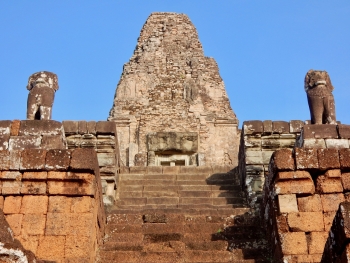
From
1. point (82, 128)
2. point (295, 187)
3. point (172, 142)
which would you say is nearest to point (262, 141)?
point (82, 128)

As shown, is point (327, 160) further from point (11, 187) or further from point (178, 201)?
point (11, 187)

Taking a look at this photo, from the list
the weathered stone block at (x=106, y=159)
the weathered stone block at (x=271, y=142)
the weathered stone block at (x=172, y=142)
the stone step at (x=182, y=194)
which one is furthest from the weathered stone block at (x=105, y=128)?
the weathered stone block at (x=172, y=142)

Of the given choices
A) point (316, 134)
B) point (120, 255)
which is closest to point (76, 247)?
point (120, 255)

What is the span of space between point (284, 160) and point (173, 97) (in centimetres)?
1910

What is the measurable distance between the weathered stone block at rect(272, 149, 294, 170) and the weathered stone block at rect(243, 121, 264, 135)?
164 inches

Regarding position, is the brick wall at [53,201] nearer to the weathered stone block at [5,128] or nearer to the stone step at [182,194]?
the weathered stone block at [5,128]

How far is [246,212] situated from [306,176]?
2.18 m

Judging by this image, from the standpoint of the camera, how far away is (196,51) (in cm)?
2916

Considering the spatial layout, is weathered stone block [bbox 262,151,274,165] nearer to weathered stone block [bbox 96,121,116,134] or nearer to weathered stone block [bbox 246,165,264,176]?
weathered stone block [bbox 246,165,264,176]

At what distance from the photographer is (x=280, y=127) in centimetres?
1269

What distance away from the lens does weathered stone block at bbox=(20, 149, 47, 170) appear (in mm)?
8375

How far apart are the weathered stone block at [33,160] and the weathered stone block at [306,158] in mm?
3568

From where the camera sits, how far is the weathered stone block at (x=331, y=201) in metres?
8.07

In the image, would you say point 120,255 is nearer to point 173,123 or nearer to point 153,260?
point 153,260
